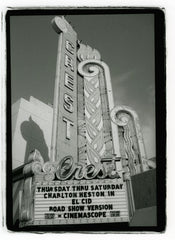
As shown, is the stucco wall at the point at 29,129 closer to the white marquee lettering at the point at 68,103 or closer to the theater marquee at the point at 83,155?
the theater marquee at the point at 83,155

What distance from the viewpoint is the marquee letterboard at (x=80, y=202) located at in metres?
7.07

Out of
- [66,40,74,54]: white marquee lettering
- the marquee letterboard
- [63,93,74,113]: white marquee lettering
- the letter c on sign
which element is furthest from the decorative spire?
the marquee letterboard

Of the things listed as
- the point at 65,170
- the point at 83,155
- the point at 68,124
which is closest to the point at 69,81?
the point at 68,124

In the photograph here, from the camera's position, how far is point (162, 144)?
283 inches

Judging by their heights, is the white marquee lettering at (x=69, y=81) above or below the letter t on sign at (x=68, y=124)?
above

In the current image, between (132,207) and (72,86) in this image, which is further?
(72,86)

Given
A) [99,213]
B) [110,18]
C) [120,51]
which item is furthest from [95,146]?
[110,18]

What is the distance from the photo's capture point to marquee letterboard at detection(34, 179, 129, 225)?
7074 millimetres

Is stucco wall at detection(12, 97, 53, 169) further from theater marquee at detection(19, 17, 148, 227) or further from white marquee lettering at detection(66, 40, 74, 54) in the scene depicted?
white marquee lettering at detection(66, 40, 74, 54)

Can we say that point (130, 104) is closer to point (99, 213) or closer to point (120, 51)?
point (120, 51)

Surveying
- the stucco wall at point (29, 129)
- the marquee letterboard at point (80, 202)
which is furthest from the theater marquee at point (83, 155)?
the stucco wall at point (29, 129)

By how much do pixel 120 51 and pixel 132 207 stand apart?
8.21ft

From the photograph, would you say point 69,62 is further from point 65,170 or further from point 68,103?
point 65,170

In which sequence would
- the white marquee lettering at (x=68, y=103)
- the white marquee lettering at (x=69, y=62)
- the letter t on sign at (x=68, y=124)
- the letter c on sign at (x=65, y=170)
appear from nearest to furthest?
the letter c on sign at (x=65, y=170) → the letter t on sign at (x=68, y=124) → the white marquee lettering at (x=68, y=103) → the white marquee lettering at (x=69, y=62)
